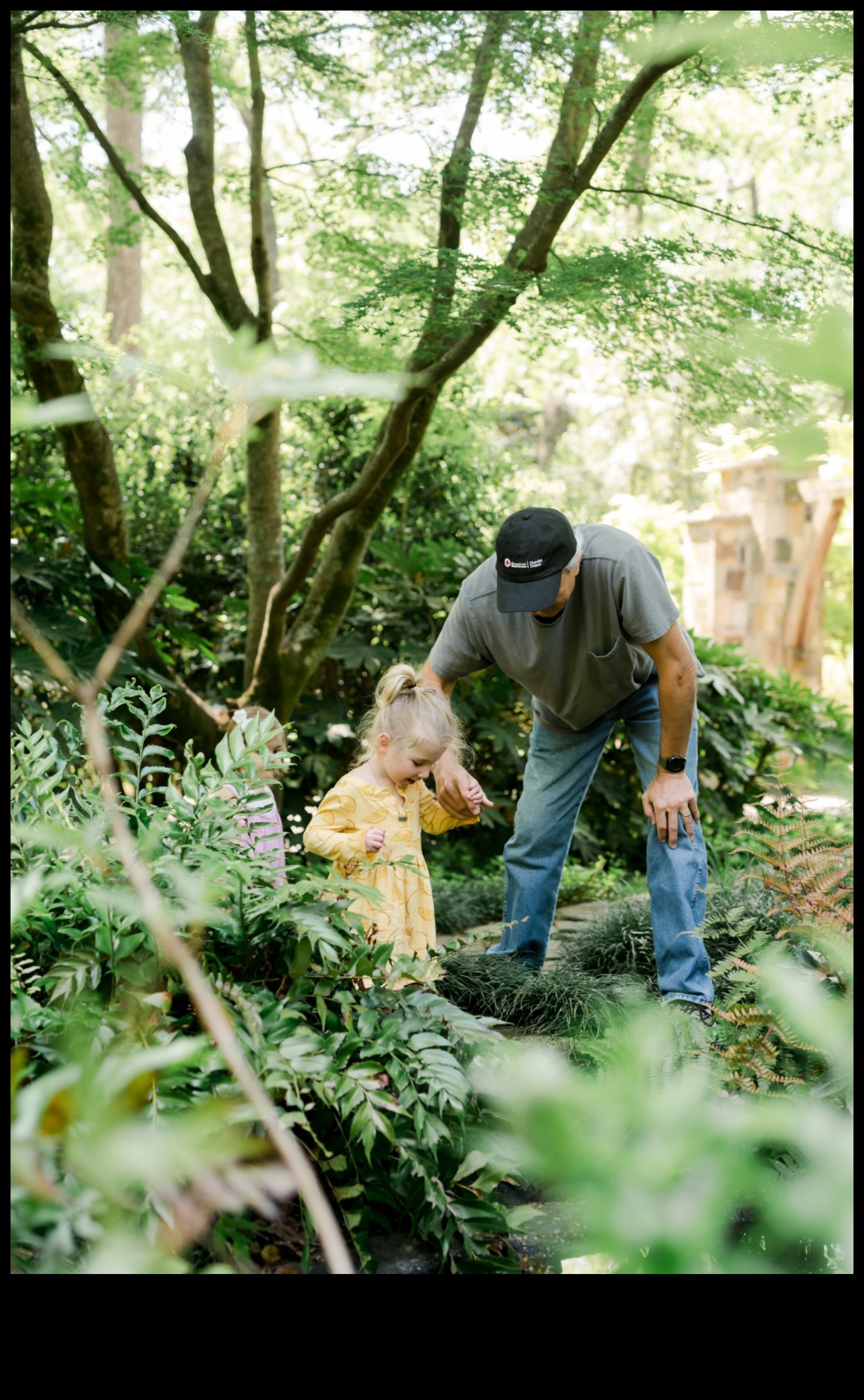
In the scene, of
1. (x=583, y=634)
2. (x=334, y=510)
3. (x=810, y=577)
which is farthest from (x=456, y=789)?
(x=810, y=577)

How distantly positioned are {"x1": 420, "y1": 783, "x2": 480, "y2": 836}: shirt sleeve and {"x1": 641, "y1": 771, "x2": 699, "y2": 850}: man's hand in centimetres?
50

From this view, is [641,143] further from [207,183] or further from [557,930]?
[557,930]

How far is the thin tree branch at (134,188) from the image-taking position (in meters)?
4.41

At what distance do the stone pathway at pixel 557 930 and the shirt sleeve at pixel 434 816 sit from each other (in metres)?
0.31

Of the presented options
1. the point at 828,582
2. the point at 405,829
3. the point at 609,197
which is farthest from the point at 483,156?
the point at 828,582

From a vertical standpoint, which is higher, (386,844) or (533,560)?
(533,560)

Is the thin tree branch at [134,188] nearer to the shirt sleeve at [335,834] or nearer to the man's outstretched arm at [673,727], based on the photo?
the shirt sleeve at [335,834]

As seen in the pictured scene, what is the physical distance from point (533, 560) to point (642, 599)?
322 millimetres

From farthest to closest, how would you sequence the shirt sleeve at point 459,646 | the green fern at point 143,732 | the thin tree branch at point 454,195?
the thin tree branch at point 454,195 < the shirt sleeve at point 459,646 < the green fern at point 143,732

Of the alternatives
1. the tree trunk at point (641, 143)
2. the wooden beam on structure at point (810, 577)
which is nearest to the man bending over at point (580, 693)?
the tree trunk at point (641, 143)

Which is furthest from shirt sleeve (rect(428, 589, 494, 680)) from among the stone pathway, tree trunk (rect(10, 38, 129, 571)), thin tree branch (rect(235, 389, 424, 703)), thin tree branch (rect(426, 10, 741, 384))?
tree trunk (rect(10, 38, 129, 571))

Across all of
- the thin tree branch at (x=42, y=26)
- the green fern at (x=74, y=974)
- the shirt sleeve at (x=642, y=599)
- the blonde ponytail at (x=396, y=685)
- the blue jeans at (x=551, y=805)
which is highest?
the thin tree branch at (x=42, y=26)

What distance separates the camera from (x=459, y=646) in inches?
122
